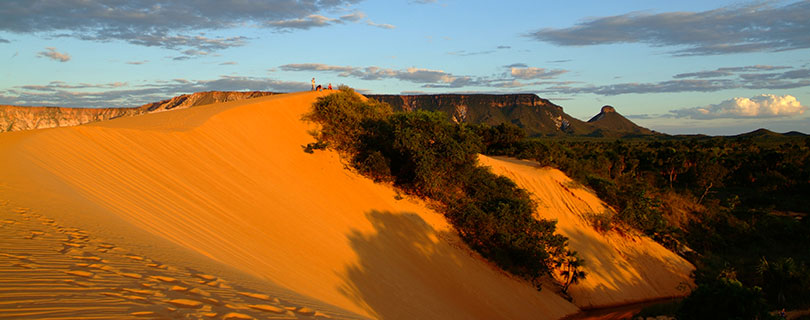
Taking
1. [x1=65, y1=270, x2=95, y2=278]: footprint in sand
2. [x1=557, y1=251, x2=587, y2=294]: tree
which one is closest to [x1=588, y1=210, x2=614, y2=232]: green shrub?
[x1=557, y1=251, x2=587, y2=294]: tree

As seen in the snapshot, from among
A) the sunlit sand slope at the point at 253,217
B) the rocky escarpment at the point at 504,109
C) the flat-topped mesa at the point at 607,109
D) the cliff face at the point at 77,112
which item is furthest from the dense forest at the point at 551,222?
the flat-topped mesa at the point at 607,109

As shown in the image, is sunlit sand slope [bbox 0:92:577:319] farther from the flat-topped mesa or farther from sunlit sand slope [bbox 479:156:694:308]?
the flat-topped mesa

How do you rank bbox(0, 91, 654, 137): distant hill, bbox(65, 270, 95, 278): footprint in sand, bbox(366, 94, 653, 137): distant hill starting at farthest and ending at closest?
bbox(366, 94, 653, 137): distant hill, bbox(0, 91, 654, 137): distant hill, bbox(65, 270, 95, 278): footprint in sand

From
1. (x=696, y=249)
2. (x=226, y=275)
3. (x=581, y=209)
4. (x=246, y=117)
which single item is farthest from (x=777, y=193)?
(x=226, y=275)

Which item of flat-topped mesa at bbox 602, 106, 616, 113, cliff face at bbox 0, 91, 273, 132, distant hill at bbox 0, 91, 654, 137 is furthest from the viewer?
flat-topped mesa at bbox 602, 106, 616, 113

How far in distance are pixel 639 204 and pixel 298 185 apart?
1376 cm

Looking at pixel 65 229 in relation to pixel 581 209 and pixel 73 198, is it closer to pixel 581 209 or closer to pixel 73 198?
pixel 73 198

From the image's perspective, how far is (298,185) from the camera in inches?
557

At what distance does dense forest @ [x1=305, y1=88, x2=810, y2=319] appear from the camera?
13008 millimetres

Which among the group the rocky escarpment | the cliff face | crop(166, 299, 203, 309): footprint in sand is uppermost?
the rocky escarpment

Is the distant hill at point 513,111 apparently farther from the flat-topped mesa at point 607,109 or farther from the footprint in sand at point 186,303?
the footprint in sand at point 186,303

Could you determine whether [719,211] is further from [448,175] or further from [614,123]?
[614,123]

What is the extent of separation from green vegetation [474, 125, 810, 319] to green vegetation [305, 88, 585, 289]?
15.1 ft

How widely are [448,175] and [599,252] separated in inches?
262
